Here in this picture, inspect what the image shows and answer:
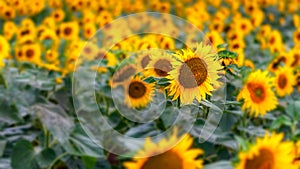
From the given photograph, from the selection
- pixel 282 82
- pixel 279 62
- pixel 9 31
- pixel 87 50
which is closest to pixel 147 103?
pixel 282 82

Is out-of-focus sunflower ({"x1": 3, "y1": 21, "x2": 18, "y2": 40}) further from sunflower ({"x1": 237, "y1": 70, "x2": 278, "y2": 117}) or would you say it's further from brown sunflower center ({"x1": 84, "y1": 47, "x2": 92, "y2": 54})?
sunflower ({"x1": 237, "y1": 70, "x2": 278, "y2": 117})

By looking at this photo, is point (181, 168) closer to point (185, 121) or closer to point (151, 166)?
point (151, 166)

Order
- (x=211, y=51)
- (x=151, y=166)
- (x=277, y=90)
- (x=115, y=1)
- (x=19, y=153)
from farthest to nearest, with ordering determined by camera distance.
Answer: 1. (x=115, y=1)
2. (x=277, y=90)
3. (x=19, y=153)
4. (x=211, y=51)
5. (x=151, y=166)

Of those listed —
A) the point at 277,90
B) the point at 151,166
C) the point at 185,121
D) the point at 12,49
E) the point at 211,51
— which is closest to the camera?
the point at 151,166

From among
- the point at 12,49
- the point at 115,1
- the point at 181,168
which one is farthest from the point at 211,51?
the point at 115,1

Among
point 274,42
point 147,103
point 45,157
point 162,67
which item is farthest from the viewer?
point 274,42

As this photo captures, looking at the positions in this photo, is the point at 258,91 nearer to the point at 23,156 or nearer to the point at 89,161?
the point at 89,161

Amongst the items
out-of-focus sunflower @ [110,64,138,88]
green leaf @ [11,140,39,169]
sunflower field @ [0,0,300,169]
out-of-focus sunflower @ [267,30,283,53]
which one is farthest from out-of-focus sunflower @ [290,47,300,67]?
green leaf @ [11,140,39,169]

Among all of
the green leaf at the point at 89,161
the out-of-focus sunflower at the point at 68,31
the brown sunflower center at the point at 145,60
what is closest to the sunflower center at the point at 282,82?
the green leaf at the point at 89,161
